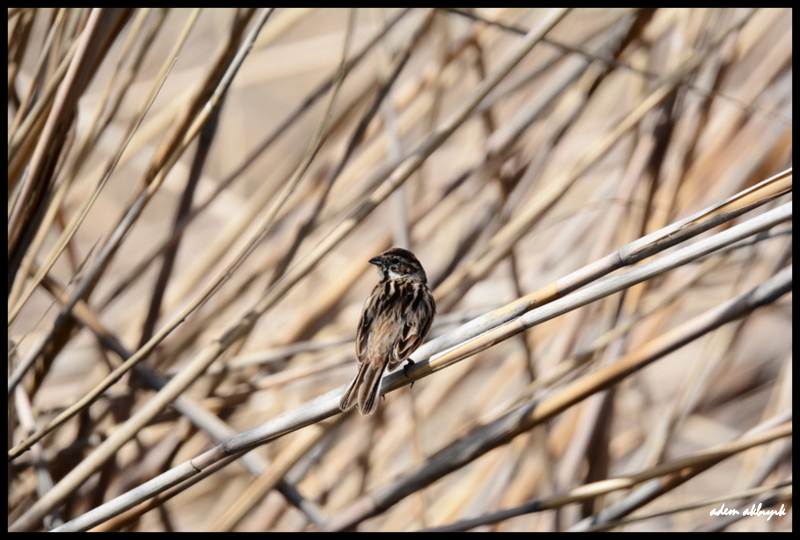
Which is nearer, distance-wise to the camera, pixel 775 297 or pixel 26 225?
pixel 775 297

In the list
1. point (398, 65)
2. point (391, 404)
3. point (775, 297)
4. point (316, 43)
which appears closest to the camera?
point (775, 297)

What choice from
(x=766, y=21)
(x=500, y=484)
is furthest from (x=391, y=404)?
(x=766, y=21)

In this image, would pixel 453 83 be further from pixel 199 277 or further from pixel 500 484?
pixel 500 484

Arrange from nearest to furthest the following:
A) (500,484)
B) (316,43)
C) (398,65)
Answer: (398,65)
(500,484)
(316,43)
